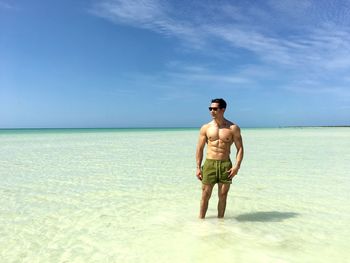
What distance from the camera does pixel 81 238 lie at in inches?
182

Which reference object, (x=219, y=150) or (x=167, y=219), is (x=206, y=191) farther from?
(x=167, y=219)

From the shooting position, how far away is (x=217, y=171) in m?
5.13

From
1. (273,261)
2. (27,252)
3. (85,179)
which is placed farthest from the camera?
(85,179)

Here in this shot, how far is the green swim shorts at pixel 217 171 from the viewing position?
16.8 ft

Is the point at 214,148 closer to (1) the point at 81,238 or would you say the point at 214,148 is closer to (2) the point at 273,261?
(2) the point at 273,261

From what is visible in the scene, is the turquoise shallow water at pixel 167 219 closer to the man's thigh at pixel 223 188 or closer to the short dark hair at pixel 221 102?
the man's thigh at pixel 223 188

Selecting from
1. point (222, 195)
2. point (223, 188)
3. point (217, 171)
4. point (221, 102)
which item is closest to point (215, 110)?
point (221, 102)

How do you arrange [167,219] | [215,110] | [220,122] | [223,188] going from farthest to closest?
[167,219], [223,188], [220,122], [215,110]

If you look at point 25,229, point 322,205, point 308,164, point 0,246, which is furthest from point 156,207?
point 308,164

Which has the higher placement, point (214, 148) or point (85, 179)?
point (214, 148)

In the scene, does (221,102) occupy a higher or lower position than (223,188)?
higher

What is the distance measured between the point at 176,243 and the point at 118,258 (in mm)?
821

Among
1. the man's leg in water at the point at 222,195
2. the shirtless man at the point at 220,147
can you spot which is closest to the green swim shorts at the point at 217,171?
the shirtless man at the point at 220,147

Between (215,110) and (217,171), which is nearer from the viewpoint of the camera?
(215,110)
